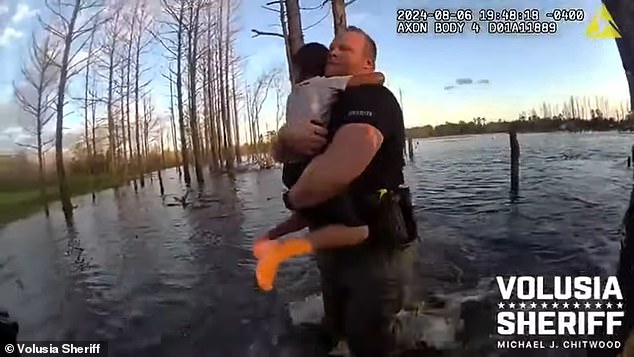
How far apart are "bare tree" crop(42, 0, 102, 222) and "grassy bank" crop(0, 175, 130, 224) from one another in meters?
0.03

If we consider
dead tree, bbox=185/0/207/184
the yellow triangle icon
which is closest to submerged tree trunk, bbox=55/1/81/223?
dead tree, bbox=185/0/207/184

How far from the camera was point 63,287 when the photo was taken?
2.98 meters

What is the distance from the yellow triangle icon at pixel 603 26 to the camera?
2.80 metres

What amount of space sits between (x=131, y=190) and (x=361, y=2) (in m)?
1.09

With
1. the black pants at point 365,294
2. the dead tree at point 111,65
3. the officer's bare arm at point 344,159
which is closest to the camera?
the officer's bare arm at point 344,159

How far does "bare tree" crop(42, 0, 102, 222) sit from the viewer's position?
2.93m

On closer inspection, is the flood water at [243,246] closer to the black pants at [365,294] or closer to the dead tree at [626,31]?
the black pants at [365,294]

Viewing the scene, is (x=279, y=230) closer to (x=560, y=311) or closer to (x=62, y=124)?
(x=62, y=124)

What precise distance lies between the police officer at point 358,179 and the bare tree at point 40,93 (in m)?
0.86

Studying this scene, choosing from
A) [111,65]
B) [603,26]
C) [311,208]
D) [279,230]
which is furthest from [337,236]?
[603,26]

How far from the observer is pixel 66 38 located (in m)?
2.96

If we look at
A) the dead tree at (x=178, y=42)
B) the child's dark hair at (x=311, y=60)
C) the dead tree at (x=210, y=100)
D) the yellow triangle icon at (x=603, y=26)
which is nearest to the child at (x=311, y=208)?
the child's dark hair at (x=311, y=60)

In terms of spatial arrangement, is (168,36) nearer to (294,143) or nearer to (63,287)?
(294,143)

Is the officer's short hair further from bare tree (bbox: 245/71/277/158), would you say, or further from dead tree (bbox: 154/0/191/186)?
dead tree (bbox: 154/0/191/186)
